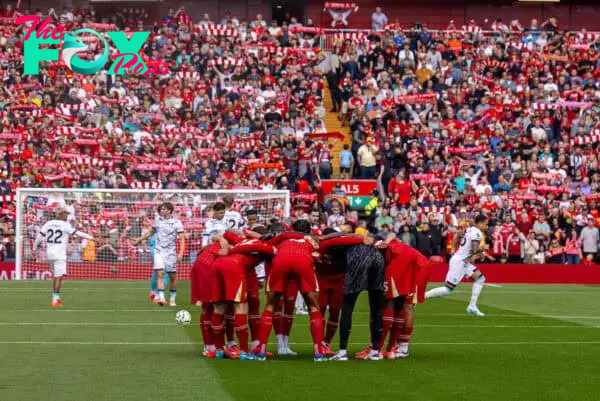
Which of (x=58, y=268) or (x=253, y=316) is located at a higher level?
(x=253, y=316)

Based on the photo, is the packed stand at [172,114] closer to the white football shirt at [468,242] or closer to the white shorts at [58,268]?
the white shorts at [58,268]

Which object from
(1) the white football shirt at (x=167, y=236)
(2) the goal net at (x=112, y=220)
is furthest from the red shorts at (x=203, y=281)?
(2) the goal net at (x=112, y=220)

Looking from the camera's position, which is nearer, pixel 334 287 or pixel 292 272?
pixel 292 272

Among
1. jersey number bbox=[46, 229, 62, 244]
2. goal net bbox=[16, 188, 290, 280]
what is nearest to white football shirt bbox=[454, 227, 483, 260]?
jersey number bbox=[46, 229, 62, 244]

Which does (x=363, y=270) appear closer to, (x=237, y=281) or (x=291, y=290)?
(x=291, y=290)

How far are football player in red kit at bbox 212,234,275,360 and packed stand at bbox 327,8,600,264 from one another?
19.2m

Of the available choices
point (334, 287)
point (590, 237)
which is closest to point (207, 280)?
point (334, 287)

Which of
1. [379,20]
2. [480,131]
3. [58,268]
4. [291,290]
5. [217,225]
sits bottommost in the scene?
[58,268]

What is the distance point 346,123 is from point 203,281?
28297mm

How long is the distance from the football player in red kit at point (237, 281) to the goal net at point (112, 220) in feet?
58.3

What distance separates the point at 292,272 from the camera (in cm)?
1551

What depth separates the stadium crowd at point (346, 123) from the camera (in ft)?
121

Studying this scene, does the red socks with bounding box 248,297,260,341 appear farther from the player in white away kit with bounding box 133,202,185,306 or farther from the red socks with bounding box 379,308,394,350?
the player in white away kit with bounding box 133,202,185,306

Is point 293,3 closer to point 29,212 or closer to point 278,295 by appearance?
point 29,212
